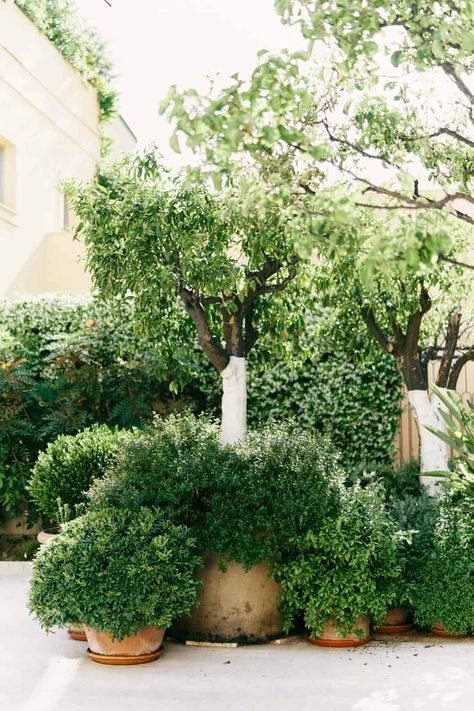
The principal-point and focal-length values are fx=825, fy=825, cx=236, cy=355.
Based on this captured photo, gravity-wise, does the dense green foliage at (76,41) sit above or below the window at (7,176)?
above

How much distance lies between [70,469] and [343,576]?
2.95m

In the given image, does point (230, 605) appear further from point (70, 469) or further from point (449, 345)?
point (449, 345)

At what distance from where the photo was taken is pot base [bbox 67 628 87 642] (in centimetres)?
613

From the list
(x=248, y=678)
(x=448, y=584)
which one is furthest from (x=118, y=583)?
(x=448, y=584)

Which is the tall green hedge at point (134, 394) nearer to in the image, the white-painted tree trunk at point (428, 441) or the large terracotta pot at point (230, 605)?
the white-painted tree trunk at point (428, 441)

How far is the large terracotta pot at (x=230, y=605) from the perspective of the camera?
19.7 feet

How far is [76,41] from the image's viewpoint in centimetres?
1551

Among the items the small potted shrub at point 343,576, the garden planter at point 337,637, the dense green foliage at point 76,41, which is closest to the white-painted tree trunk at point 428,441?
the small potted shrub at point 343,576

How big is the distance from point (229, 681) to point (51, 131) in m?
11.1

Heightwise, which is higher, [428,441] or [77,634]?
[428,441]

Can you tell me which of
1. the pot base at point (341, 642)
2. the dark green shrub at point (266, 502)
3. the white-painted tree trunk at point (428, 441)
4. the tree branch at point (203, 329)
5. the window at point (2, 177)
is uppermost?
the window at point (2, 177)

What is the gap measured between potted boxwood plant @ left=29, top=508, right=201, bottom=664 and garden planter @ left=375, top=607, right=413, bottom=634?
1650 mm

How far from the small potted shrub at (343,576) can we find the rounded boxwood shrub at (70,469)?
2.34m

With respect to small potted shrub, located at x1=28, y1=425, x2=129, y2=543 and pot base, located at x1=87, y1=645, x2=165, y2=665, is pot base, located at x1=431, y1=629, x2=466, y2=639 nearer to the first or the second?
pot base, located at x1=87, y1=645, x2=165, y2=665
